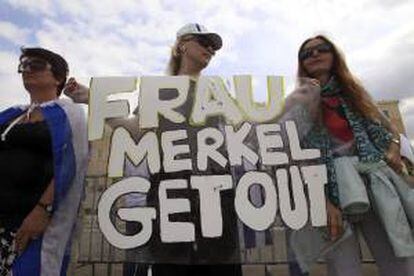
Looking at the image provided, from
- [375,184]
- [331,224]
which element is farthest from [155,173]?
[375,184]

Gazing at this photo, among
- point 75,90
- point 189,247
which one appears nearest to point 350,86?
point 189,247

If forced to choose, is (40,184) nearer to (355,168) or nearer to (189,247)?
(189,247)

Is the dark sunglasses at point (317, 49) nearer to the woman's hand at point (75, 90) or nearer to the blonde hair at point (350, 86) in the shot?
the blonde hair at point (350, 86)

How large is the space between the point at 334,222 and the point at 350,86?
0.80m

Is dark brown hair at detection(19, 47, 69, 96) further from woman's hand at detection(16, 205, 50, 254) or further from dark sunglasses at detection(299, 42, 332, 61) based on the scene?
dark sunglasses at detection(299, 42, 332, 61)

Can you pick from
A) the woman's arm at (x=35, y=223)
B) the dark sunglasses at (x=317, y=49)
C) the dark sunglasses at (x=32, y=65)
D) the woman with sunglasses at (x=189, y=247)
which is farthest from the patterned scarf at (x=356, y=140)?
the dark sunglasses at (x=32, y=65)

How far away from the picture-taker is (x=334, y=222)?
2750 millimetres

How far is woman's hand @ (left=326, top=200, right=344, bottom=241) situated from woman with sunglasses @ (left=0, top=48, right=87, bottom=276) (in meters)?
1.30

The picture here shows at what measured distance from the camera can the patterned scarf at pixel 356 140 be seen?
9.34ft

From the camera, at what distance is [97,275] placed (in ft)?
11.3

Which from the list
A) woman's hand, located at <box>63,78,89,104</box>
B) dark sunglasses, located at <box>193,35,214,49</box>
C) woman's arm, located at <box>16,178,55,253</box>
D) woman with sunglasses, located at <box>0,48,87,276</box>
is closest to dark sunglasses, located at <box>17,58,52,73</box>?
woman with sunglasses, located at <box>0,48,87,276</box>

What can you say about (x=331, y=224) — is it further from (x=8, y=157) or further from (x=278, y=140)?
(x=8, y=157)

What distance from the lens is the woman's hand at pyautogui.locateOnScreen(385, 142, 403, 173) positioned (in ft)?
9.51

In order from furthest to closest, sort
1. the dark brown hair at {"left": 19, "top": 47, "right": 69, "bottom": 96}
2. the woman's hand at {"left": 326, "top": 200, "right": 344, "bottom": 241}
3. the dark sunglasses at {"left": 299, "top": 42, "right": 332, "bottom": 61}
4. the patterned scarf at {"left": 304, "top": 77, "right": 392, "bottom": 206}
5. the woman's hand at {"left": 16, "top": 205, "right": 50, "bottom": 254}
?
1. the dark sunglasses at {"left": 299, "top": 42, "right": 332, "bottom": 61}
2. the dark brown hair at {"left": 19, "top": 47, "right": 69, "bottom": 96}
3. the patterned scarf at {"left": 304, "top": 77, "right": 392, "bottom": 206}
4. the woman's hand at {"left": 326, "top": 200, "right": 344, "bottom": 241}
5. the woman's hand at {"left": 16, "top": 205, "right": 50, "bottom": 254}
